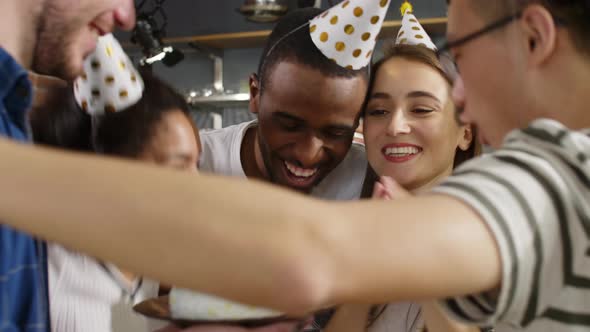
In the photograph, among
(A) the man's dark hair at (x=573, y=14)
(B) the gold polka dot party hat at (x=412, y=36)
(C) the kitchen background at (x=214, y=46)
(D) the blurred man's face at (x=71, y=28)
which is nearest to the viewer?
(A) the man's dark hair at (x=573, y=14)

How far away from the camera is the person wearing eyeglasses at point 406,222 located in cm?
52

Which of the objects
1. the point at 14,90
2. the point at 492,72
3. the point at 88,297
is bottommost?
the point at 88,297

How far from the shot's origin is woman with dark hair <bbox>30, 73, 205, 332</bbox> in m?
1.23

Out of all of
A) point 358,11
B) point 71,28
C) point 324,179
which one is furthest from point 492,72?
point 324,179

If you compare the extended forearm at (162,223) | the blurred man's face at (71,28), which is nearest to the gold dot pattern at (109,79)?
the blurred man's face at (71,28)

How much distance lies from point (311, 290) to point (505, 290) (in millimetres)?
222

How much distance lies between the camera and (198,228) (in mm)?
519

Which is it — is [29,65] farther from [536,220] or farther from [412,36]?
[412,36]

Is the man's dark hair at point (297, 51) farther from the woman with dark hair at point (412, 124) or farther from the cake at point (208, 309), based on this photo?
the cake at point (208, 309)

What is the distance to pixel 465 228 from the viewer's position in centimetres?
60

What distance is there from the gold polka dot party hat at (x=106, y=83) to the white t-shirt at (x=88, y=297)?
31 centimetres

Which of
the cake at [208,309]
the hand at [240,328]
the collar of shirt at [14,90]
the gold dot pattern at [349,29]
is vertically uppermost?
the gold dot pattern at [349,29]

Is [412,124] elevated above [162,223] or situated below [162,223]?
below

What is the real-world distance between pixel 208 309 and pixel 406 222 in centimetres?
40
